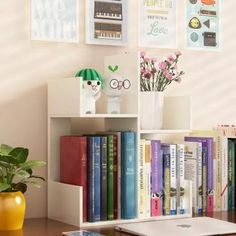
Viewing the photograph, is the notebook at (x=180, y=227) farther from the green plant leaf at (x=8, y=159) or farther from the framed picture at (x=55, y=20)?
the framed picture at (x=55, y=20)

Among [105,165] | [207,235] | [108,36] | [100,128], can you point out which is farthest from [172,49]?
[207,235]

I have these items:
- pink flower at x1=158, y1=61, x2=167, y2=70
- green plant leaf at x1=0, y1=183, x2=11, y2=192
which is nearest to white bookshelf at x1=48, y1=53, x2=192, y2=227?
pink flower at x1=158, y1=61, x2=167, y2=70

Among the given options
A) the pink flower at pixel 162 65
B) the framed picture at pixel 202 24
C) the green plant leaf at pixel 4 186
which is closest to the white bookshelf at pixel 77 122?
the pink flower at pixel 162 65

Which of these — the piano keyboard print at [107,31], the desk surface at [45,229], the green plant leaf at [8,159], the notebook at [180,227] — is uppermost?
the piano keyboard print at [107,31]

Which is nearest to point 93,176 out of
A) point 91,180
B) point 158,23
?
point 91,180

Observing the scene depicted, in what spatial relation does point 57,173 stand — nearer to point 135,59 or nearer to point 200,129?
point 135,59

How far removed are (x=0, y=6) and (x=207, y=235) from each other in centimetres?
102

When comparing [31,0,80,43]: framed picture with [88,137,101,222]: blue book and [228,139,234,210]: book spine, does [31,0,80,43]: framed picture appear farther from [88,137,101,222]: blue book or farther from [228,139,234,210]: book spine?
[228,139,234,210]: book spine

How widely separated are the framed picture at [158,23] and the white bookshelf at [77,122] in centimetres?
24

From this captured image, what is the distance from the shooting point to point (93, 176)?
6.65ft

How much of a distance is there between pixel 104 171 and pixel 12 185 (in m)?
0.30

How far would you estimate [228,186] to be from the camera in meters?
2.44

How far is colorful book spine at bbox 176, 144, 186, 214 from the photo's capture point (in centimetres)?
223

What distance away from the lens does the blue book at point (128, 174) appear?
6.84ft
